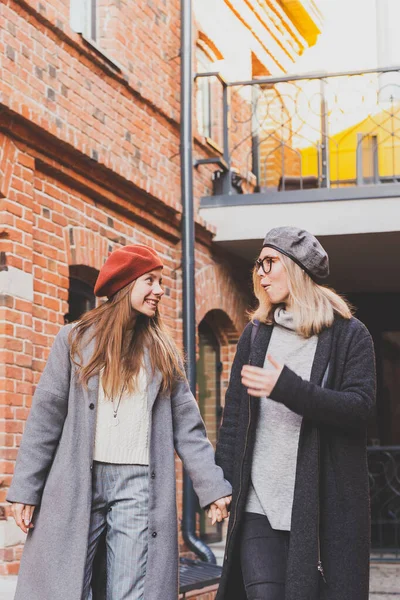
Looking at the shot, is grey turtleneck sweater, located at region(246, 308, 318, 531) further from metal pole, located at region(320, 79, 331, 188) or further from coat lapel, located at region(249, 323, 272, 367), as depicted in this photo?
metal pole, located at region(320, 79, 331, 188)

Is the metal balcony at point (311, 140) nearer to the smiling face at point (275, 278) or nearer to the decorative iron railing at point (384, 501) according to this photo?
the decorative iron railing at point (384, 501)

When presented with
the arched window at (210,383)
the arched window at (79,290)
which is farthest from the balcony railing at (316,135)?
the arched window at (79,290)

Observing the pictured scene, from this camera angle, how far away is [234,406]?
409 cm

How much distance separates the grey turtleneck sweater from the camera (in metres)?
3.78

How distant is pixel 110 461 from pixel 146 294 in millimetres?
661

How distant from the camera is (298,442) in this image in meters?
3.79

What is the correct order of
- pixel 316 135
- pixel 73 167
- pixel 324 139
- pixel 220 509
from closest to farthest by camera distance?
pixel 220 509, pixel 73 167, pixel 324 139, pixel 316 135

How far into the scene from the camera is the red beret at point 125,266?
414cm

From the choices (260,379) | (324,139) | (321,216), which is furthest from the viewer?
(324,139)

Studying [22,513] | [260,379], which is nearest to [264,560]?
[260,379]

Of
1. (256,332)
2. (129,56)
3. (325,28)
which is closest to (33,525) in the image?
(256,332)

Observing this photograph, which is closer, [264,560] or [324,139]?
[264,560]

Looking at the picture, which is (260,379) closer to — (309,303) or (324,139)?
(309,303)

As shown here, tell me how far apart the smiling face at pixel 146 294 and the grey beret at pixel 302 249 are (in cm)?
49
